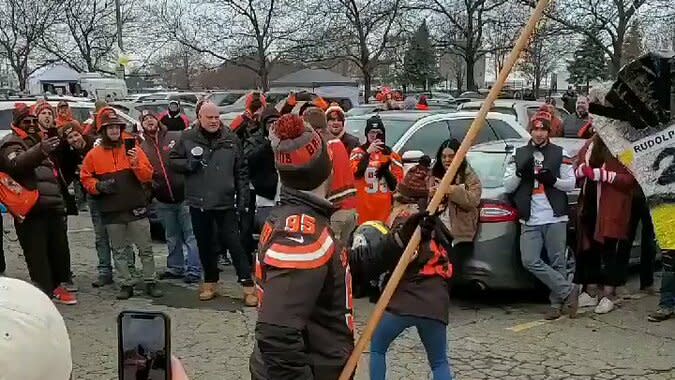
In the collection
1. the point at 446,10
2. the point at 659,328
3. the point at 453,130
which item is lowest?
the point at 659,328

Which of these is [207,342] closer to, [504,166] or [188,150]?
[188,150]

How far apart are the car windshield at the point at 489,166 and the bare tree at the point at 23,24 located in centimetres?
3113

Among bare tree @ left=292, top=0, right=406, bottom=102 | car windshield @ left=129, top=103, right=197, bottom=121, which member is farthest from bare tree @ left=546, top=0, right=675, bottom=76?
car windshield @ left=129, top=103, right=197, bottom=121

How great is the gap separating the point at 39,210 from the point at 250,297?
1975mm

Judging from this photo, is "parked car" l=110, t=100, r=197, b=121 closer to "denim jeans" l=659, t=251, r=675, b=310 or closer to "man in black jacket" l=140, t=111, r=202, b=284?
"man in black jacket" l=140, t=111, r=202, b=284

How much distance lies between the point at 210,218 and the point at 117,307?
1.16m

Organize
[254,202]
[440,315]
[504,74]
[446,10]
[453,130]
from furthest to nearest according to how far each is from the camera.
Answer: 1. [446,10]
2. [453,130]
3. [254,202]
4. [440,315]
5. [504,74]

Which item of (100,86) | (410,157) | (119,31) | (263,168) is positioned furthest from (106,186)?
(119,31)

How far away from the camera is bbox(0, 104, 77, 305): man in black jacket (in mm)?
6797

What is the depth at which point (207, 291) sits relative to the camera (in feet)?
24.6

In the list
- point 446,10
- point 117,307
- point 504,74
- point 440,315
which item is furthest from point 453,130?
point 446,10

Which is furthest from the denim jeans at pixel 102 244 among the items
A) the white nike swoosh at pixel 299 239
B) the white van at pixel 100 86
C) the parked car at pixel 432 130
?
the white van at pixel 100 86

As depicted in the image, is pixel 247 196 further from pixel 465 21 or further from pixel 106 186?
pixel 465 21

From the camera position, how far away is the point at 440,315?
4.35 metres
